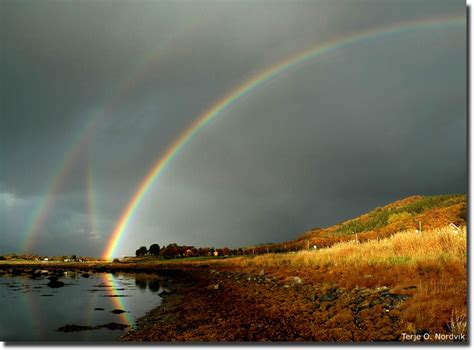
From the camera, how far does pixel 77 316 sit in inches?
584

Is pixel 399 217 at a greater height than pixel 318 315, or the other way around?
pixel 399 217

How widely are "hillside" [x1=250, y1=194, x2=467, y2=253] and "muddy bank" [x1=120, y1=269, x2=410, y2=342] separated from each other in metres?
26.8

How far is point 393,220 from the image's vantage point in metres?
55.0

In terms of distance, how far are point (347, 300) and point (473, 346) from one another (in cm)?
348

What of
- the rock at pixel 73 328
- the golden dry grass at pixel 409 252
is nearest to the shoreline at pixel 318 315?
the golden dry grass at pixel 409 252

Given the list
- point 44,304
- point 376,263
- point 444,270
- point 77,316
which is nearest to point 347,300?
point 444,270

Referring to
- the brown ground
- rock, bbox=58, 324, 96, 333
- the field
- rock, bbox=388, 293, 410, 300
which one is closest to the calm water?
rock, bbox=58, 324, 96, 333

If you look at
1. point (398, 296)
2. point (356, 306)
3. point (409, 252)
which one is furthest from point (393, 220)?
point (356, 306)

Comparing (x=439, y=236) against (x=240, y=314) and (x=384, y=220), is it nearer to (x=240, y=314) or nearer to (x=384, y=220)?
(x=240, y=314)

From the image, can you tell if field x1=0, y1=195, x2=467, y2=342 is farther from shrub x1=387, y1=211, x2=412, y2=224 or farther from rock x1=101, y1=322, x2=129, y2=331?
shrub x1=387, y1=211, x2=412, y2=224

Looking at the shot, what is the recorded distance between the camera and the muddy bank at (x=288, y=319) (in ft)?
30.1

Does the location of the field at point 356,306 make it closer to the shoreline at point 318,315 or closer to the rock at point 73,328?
the shoreline at point 318,315

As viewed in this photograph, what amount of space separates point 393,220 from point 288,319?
4967cm

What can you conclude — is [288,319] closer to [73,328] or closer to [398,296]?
[398,296]
